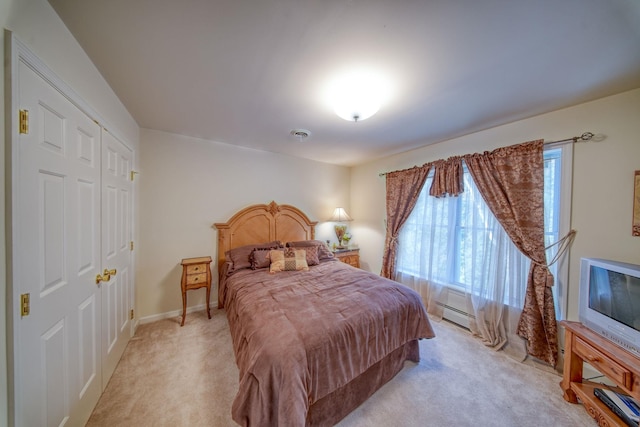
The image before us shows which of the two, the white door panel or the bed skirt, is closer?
the white door panel

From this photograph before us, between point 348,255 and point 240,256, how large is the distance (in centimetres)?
194

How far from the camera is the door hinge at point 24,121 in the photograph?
0.87 meters

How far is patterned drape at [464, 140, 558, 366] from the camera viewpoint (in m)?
1.95

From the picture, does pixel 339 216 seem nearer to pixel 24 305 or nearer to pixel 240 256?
pixel 240 256

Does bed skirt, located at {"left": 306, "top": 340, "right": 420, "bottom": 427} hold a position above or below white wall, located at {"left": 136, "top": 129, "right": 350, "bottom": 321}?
below

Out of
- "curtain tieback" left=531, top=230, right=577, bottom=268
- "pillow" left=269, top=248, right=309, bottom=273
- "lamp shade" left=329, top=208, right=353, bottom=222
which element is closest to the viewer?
"curtain tieback" left=531, top=230, right=577, bottom=268

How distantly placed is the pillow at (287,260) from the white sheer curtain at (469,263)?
1.70 m

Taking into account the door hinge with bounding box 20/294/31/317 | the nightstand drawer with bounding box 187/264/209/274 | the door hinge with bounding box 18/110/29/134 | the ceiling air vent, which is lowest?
the nightstand drawer with bounding box 187/264/209/274

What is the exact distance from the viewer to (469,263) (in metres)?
2.59

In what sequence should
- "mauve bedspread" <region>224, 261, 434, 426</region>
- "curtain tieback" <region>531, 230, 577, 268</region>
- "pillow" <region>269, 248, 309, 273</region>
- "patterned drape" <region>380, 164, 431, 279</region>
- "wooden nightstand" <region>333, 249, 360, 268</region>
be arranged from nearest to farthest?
"mauve bedspread" <region>224, 261, 434, 426</region> < "curtain tieback" <region>531, 230, 577, 268</region> < "pillow" <region>269, 248, 309, 273</region> < "patterned drape" <region>380, 164, 431, 279</region> < "wooden nightstand" <region>333, 249, 360, 268</region>

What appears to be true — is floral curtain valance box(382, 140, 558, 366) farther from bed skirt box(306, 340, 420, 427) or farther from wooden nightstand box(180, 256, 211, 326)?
wooden nightstand box(180, 256, 211, 326)

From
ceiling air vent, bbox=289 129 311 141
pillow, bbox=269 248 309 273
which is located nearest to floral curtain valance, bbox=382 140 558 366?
ceiling air vent, bbox=289 129 311 141

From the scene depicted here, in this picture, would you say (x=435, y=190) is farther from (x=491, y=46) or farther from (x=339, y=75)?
(x=339, y=75)

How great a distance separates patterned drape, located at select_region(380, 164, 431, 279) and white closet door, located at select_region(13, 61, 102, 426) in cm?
343
